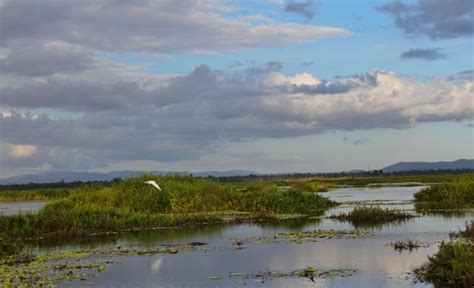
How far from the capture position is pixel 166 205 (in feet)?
116

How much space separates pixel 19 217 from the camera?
2734 centimetres

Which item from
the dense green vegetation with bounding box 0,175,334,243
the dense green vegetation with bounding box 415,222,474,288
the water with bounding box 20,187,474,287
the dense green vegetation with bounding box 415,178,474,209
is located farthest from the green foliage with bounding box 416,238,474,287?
the dense green vegetation with bounding box 415,178,474,209

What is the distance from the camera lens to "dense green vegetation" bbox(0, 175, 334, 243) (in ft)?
94.2

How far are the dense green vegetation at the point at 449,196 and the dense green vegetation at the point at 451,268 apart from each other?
21280 mm

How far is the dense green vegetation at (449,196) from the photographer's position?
36500 millimetres

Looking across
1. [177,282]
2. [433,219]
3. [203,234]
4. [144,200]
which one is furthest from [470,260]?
[144,200]

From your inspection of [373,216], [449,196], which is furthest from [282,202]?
[449,196]

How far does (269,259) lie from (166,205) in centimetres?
1687

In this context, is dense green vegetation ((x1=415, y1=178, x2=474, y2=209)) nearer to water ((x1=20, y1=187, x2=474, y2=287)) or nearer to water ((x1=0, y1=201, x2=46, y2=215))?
water ((x1=20, y1=187, x2=474, y2=287))

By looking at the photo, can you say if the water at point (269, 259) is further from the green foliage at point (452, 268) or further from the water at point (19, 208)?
the water at point (19, 208)

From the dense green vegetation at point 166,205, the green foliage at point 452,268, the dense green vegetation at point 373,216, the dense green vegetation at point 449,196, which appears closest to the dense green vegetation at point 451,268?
the green foliage at point 452,268

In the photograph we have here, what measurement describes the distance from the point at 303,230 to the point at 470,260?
12400mm

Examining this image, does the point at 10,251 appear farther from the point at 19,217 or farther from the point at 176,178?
the point at 176,178

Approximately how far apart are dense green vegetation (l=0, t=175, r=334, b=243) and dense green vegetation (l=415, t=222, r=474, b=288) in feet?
52.0
